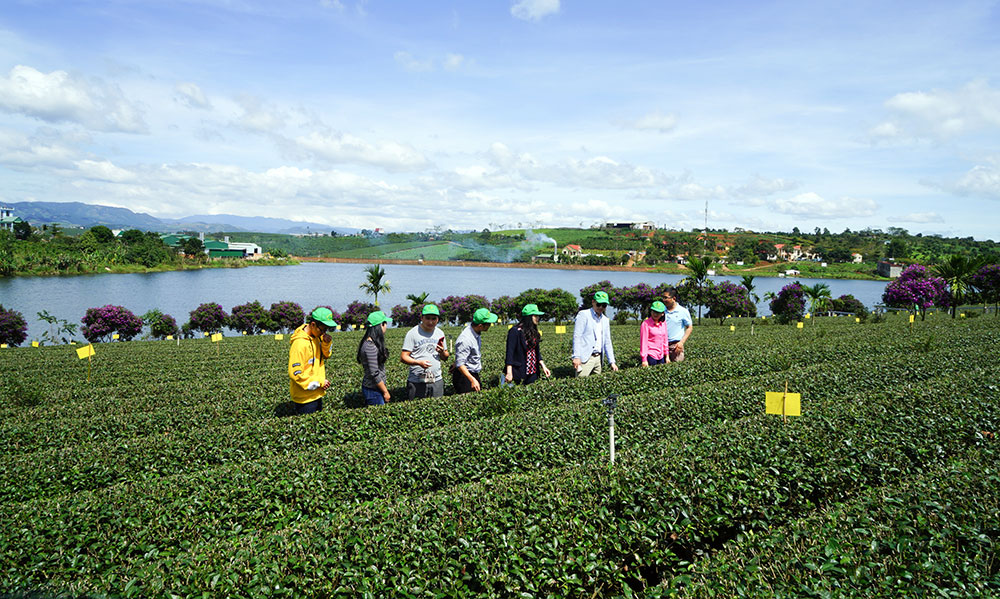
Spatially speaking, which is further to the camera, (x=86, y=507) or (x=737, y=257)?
(x=737, y=257)

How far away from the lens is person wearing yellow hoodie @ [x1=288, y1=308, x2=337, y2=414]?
721cm

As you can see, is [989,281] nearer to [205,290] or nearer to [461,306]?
[461,306]

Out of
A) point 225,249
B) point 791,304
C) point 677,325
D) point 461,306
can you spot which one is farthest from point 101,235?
point 677,325

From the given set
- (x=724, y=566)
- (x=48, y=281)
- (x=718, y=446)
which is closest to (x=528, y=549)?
(x=724, y=566)

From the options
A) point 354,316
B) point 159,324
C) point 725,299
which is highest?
point 725,299

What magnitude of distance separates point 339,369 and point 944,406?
1337cm

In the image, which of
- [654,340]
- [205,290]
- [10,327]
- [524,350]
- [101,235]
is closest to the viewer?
[524,350]

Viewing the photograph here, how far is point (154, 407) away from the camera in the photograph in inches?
360

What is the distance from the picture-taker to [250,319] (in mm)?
50375

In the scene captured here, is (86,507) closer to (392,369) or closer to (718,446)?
(718,446)

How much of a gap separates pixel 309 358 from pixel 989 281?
46.4 m

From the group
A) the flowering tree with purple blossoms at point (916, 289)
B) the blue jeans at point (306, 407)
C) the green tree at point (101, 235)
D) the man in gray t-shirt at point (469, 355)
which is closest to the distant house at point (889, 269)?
the flowering tree with purple blossoms at point (916, 289)

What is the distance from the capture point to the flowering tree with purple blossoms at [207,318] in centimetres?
4800

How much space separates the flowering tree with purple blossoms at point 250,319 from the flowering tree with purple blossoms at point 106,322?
9413 mm
